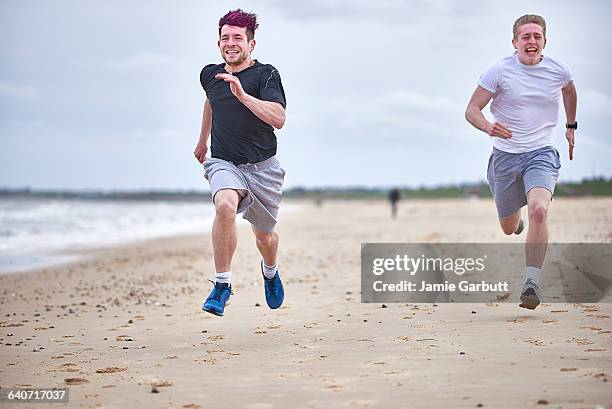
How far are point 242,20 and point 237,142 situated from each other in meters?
0.96

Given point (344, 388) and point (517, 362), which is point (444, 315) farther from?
point (344, 388)

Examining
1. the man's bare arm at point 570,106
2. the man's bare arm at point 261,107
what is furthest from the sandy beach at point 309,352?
the man's bare arm at point 261,107

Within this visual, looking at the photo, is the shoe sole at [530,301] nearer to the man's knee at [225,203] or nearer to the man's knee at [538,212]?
the man's knee at [538,212]

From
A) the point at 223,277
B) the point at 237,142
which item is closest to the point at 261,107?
the point at 237,142

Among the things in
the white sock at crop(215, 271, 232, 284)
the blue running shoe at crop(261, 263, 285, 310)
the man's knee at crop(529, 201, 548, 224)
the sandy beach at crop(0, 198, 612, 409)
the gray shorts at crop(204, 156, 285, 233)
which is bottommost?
the sandy beach at crop(0, 198, 612, 409)

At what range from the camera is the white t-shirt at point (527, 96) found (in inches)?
265

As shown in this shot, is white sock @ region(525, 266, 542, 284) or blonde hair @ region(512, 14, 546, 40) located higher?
blonde hair @ region(512, 14, 546, 40)

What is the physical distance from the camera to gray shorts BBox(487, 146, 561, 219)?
6.64m

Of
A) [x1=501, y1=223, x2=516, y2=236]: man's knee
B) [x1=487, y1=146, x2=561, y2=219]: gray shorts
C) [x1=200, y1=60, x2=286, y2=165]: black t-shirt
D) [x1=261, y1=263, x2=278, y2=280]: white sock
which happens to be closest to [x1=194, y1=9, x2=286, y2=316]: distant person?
[x1=200, y1=60, x2=286, y2=165]: black t-shirt

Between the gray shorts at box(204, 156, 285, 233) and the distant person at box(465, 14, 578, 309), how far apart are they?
1.80 m

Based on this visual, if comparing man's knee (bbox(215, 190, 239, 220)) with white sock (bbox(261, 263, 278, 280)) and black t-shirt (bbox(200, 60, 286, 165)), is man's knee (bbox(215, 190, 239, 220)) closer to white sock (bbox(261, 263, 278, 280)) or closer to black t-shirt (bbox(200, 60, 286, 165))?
black t-shirt (bbox(200, 60, 286, 165))

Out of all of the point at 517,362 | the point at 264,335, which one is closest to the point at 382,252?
the point at 264,335

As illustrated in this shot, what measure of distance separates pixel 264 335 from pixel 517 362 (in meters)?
2.30

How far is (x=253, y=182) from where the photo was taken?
6.30 meters
